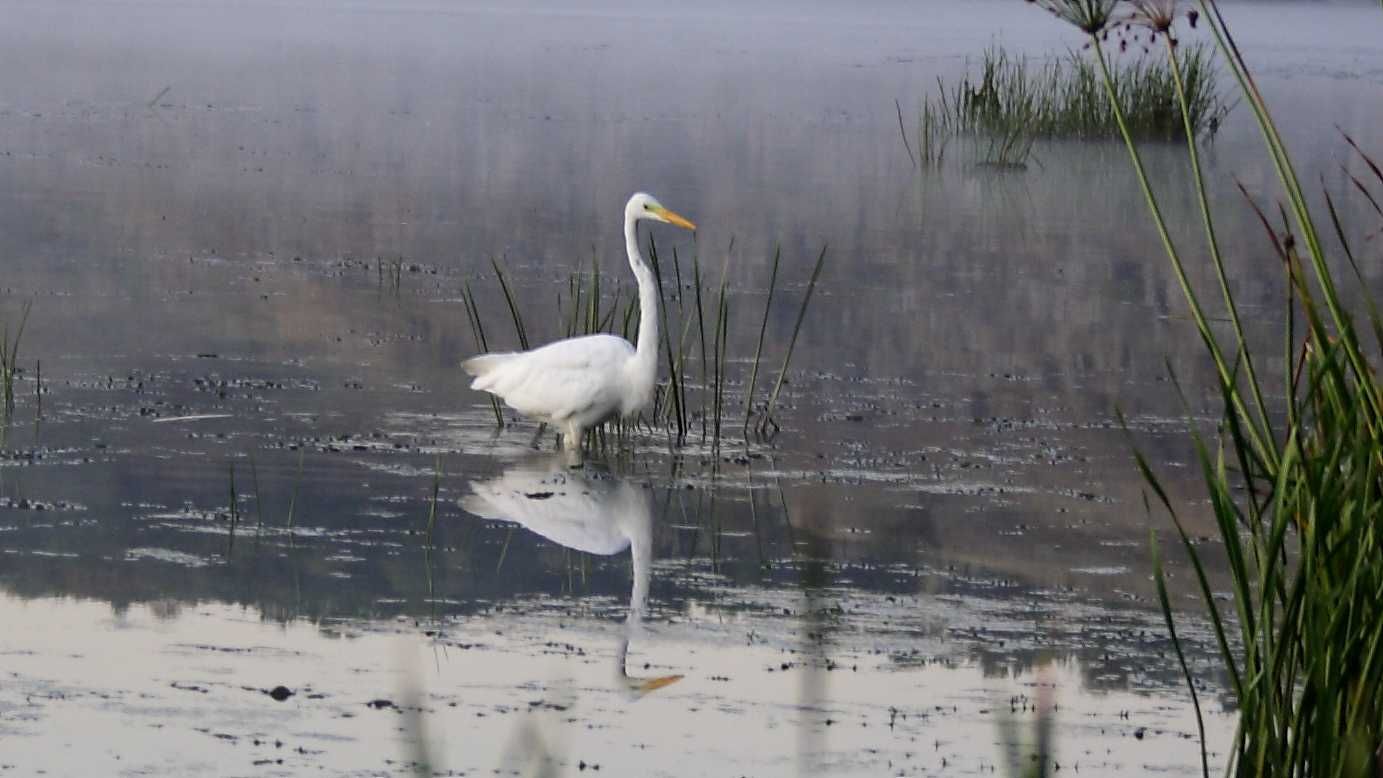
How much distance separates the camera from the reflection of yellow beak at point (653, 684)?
197 inches

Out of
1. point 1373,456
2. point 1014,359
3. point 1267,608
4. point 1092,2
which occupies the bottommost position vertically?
point 1014,359

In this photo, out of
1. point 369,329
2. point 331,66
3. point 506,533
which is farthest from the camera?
point 331,66

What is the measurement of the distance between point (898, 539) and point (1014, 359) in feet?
11.6

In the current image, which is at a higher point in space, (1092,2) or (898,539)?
(1092,2)

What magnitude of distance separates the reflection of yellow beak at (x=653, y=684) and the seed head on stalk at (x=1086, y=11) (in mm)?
1948

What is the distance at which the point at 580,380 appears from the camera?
290 inches

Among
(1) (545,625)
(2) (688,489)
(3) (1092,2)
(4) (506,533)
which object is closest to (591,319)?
(2) (688,489)

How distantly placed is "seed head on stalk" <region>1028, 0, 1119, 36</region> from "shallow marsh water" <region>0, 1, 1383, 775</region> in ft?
3.34

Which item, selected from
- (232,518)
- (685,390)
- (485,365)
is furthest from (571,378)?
(685,390)

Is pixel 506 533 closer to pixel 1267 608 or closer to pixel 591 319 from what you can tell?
pixel 591 319

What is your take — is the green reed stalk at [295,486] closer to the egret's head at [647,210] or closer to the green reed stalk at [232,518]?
the green reed stalk at [232,518]

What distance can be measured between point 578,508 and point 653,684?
1772 millimetres

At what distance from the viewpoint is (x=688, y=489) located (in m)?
7.17

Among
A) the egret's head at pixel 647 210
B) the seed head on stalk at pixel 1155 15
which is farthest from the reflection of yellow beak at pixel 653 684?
the egret's head at pixel 647 210
